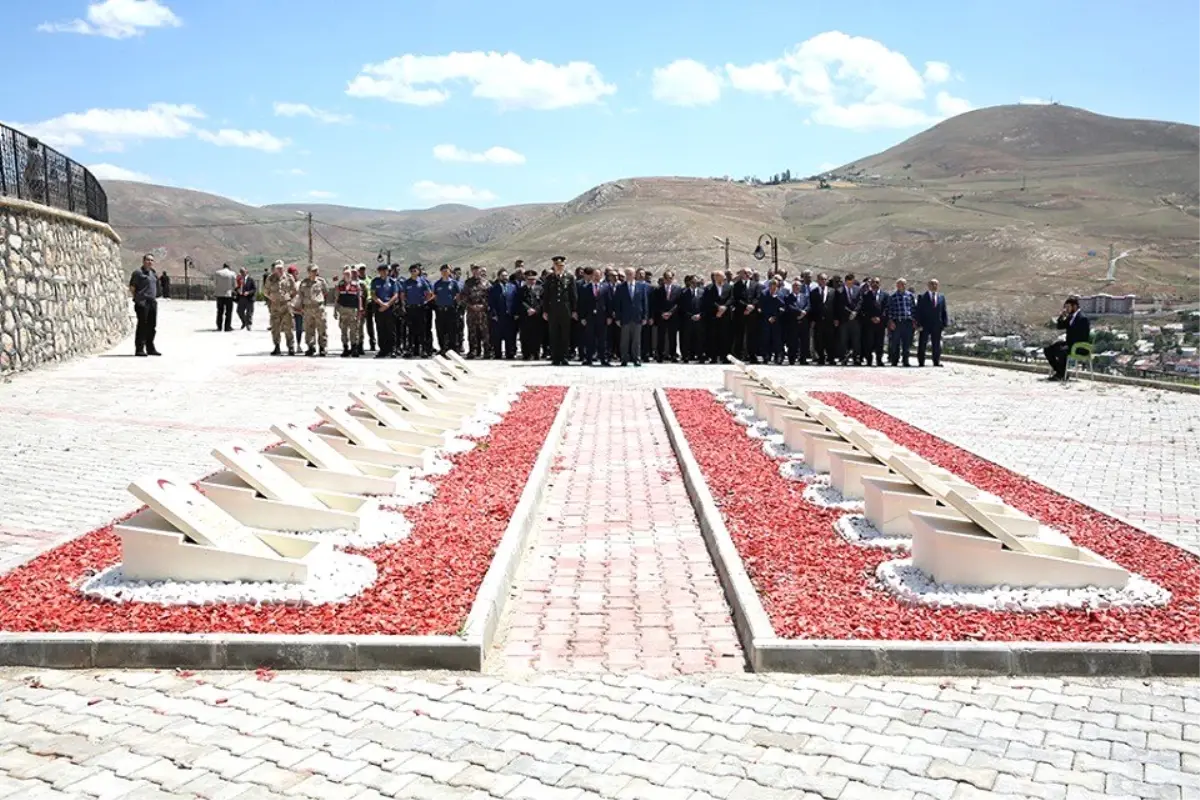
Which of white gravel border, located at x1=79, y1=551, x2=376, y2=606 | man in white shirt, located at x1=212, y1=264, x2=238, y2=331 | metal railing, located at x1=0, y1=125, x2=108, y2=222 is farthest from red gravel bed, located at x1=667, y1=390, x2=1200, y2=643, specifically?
man in white shirt, located at x1=212, y1=264, x2=238, y2=331

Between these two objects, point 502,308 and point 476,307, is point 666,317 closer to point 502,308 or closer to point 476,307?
point 502,308

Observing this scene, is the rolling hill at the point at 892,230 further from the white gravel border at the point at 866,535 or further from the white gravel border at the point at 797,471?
the white gravel border at the point at 866,535

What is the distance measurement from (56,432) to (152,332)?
10.7m

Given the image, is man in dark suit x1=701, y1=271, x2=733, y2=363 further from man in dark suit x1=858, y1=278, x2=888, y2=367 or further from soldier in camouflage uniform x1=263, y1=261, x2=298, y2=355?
soldier in camouflage uniform x1=263, y1=261, x2=298, y2=355

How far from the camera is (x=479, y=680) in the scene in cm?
496

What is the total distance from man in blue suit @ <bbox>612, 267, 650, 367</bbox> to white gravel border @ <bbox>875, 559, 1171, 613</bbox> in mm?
15492

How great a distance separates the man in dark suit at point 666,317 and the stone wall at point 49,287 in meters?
10.8

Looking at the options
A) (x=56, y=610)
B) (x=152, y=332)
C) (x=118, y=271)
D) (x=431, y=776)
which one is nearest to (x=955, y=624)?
(x=431, y=776)

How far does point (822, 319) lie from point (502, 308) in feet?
20.9

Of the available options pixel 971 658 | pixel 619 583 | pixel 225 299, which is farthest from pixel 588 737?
pixel 225 299

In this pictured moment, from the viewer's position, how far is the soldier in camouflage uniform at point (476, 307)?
23.0 m

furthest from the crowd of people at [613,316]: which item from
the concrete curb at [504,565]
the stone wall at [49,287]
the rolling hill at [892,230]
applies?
the rolling hill at [892,230]

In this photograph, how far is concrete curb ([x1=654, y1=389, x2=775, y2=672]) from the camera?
534 cm

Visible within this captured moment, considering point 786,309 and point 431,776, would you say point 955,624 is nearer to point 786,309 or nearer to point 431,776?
point 431,776
